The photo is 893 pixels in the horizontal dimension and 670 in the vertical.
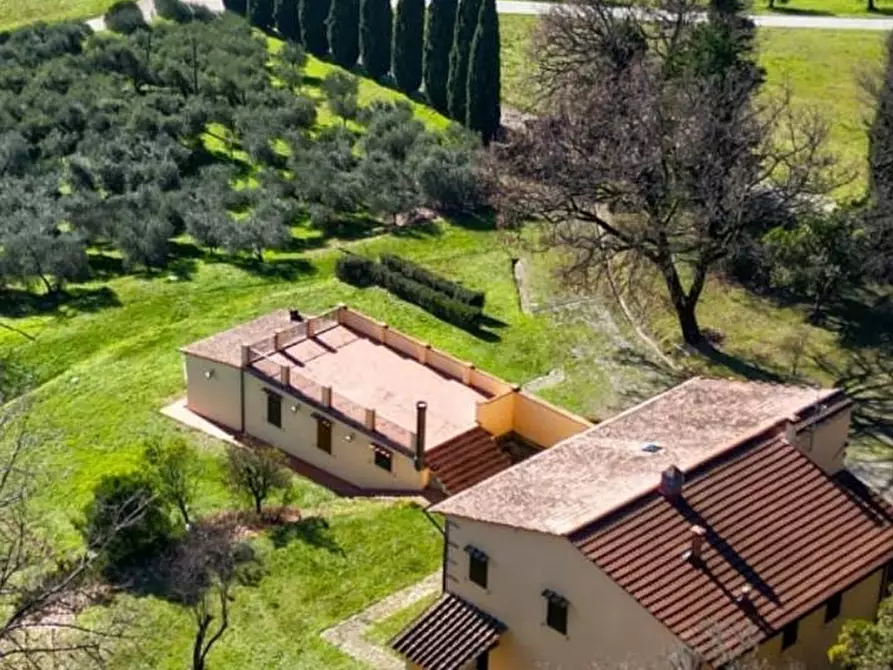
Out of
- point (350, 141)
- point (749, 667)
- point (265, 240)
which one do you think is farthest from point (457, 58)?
point (749, 667)

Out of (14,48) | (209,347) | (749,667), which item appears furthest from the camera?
(14,48)

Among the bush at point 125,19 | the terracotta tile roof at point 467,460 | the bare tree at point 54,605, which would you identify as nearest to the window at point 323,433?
the terracotta tile roof at point 467,460

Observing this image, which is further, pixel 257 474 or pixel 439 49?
pixel 439 49

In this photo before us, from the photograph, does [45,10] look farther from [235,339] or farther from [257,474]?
[257,474]

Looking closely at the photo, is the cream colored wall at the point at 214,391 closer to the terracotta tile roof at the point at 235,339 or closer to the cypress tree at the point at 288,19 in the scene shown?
the terracotta tile roof at the point at 235,339

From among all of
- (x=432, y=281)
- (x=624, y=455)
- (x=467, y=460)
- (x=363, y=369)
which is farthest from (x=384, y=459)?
(x=432, y=281)

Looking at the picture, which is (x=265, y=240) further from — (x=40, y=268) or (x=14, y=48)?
(x=14, y=48)

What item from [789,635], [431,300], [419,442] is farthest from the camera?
[431,300]
